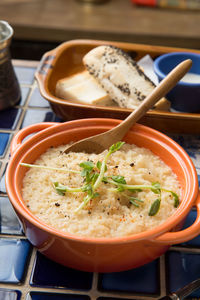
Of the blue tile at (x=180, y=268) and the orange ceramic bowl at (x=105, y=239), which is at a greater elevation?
the orange ceramic bowl at (x=105, y=239)

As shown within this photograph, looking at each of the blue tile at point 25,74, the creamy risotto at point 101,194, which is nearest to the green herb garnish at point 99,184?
the creamy risotto at point 101,194

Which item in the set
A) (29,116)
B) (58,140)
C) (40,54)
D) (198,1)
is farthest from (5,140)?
(198,1)

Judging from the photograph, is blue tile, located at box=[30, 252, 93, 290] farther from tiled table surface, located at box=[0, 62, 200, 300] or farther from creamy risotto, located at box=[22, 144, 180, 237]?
creamy risotto, located at box=[22, 144, 180, 237]

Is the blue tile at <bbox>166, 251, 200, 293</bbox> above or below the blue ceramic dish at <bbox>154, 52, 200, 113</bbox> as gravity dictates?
below

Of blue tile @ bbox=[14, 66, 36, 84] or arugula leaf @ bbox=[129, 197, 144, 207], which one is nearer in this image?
arugula leaf @ bbox=[129, 197, 144, 207]

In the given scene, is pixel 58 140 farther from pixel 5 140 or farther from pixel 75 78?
pixel 75 78

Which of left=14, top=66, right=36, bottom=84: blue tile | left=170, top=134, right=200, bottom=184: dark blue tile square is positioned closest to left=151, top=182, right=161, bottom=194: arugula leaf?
left=170, top=134, right=200, bottom=184: dark blue tile square

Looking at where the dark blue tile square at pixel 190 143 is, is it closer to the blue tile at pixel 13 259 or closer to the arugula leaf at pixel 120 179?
the arugula leaf at pixel 120 179
